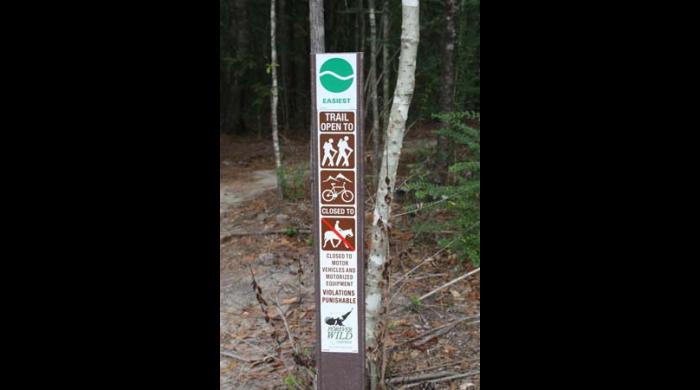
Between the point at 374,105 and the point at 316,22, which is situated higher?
the point at 316,22

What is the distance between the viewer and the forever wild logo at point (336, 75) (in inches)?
122

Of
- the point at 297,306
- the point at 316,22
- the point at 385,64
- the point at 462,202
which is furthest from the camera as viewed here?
the point at 462,202

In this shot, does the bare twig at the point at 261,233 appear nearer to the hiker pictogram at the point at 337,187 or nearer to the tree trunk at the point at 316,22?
the tree trunk at the point at 316,22

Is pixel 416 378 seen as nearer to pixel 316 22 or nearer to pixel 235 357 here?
pixel 235 357

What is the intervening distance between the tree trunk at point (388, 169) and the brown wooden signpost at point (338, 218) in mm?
276

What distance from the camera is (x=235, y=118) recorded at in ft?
54.4

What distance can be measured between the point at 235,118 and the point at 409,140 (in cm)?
590

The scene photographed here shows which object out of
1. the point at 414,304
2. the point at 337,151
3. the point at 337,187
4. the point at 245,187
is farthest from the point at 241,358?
the point at 245,187

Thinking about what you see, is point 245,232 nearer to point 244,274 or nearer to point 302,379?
point 244,274

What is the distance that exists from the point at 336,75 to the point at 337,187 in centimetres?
60

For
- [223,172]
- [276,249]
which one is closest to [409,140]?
[223,172]

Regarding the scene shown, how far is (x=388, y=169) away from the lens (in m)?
3.38

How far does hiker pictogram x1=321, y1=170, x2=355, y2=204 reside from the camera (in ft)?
10.4

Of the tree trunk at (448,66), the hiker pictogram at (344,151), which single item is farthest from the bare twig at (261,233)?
the hiker pictogram at (344,151)
